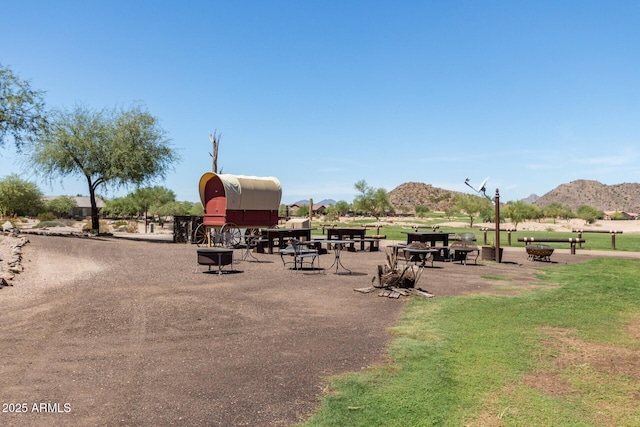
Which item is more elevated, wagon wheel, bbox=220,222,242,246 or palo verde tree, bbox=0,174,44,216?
palo verde tree, bbox=0,174,44,216

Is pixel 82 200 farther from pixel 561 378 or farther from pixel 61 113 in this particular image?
pixel 561 378

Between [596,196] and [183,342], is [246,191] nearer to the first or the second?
[183,342]

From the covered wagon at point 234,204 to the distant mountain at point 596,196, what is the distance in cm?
14960

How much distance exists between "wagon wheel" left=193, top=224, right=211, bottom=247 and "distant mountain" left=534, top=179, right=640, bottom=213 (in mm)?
150960

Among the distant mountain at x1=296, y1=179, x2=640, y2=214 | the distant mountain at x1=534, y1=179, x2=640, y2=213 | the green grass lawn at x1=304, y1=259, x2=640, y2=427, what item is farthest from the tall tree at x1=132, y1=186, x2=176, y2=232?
the distant mountain at x1=534, y1=179, x2=640, y2=213

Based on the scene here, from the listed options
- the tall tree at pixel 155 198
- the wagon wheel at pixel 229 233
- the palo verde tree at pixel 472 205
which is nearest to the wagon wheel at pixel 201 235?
the wagon wheel at pixel 229 233

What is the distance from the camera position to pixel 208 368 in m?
5.29

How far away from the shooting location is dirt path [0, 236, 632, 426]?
4.24 m

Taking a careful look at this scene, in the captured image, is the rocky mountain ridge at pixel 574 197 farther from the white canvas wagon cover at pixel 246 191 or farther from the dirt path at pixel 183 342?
the dirt path at pixel 183 342

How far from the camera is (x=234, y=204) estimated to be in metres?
21.9

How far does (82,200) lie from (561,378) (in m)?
120

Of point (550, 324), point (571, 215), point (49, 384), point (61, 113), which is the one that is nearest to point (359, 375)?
point (49, 384)

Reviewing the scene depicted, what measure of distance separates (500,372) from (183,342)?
414cm

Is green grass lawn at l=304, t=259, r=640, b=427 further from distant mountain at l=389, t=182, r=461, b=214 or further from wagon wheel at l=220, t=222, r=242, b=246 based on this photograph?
distant mountain at l=389, t=182, r=461, b=214
